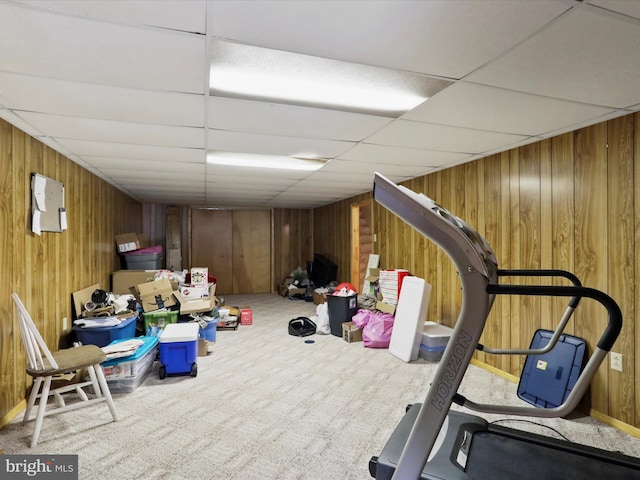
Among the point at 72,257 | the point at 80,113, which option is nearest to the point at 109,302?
the point at 72,257

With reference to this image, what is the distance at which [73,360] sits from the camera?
2.23 m

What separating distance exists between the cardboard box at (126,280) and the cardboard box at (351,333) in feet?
8.77

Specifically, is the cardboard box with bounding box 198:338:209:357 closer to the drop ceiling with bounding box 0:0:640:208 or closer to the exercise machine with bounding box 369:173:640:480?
the drop ceiling with bounding box 0:0:640:208

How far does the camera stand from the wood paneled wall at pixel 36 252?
2279 mm

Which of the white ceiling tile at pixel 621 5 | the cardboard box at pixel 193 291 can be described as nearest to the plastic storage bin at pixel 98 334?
the cardboard box at pixel 193 291

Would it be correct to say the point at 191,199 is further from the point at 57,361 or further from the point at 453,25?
the point at 453,25

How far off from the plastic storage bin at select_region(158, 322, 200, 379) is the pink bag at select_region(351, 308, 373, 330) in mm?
2018

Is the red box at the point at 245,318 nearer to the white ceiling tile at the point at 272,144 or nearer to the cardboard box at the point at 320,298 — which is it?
the cardboard box at the point at 320,298

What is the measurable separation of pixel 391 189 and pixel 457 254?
0.31 metres

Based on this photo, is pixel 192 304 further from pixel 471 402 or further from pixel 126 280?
pixel 471 402

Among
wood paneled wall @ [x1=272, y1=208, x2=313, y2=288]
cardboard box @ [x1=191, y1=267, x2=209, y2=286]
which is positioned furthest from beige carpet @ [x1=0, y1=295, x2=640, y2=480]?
wood paneled wall @ [x1=272, y1=208, x2=313, y2=288]

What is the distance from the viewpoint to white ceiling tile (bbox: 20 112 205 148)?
2254 mm

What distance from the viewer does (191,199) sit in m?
6.50

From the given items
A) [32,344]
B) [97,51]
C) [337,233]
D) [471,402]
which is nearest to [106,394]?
[32,344]
